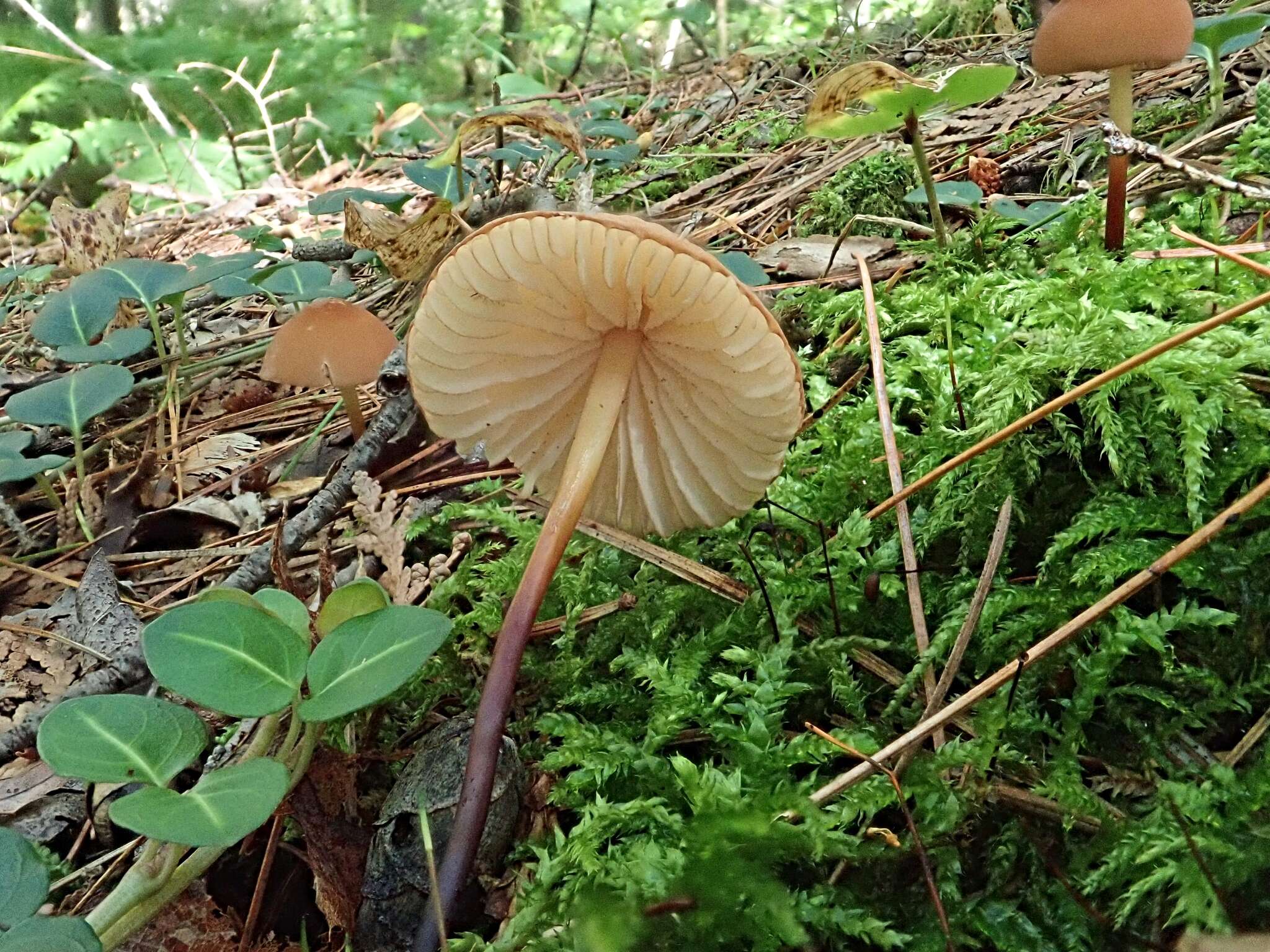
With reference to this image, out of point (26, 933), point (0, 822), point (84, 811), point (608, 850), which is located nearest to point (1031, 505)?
point (608, 850)

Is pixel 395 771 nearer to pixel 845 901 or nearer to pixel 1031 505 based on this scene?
pixel 845 901

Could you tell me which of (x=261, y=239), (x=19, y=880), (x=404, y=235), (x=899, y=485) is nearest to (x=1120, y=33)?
(x=899, y=485)

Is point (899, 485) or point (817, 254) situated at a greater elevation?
point (817, 254)

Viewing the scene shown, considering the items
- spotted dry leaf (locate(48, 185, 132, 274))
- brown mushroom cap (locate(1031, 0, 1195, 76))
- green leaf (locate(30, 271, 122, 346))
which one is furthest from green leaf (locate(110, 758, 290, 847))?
spotted dry leaf (locate(48, 185, 132, 274))

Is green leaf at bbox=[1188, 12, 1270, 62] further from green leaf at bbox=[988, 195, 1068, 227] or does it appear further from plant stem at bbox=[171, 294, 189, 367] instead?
plant stem at bbox=[171, 294, 189, 367]

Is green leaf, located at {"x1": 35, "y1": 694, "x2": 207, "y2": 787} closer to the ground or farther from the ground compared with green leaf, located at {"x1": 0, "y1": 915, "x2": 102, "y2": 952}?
farther from the ground

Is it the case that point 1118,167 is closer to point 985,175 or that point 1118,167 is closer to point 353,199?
point 985,175
